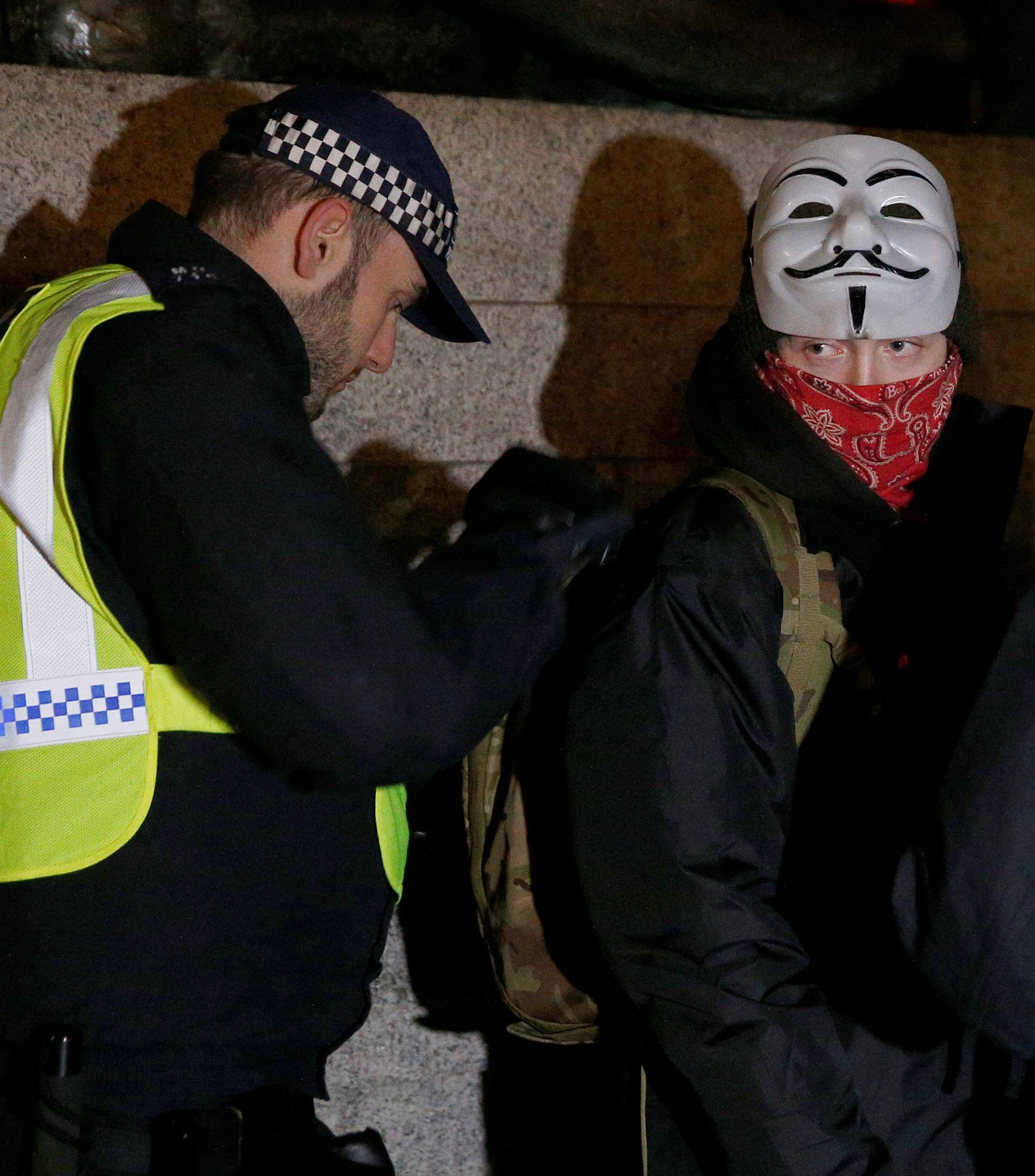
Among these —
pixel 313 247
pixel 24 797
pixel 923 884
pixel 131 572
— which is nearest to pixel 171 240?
pixel 313 247

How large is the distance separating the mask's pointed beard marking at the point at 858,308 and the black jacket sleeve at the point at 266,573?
116 cm

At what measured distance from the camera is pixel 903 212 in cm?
239

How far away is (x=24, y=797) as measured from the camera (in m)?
1.56

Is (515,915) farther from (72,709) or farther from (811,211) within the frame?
(811,211)

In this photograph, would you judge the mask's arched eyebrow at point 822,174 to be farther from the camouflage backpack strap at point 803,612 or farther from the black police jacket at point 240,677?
the black police jacket at point 240,677

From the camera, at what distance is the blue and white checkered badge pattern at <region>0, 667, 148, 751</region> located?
1.53 metres

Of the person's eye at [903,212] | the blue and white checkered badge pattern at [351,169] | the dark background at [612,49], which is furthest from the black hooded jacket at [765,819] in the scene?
the dark background at [612,49]

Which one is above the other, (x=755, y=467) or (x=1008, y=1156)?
(x=755, y=467)

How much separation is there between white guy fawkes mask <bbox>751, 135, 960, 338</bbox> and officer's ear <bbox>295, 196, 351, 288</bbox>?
3.05 feet

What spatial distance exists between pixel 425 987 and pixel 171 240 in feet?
6.80

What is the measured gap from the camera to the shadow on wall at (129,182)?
2.68 m

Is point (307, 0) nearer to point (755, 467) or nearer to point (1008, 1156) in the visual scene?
point (755, 467)

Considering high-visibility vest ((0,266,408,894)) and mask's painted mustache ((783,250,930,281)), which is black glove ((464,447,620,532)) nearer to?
high-visibility vest ((0,266,408,894))

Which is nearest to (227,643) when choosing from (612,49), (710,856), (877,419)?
(710,856)
